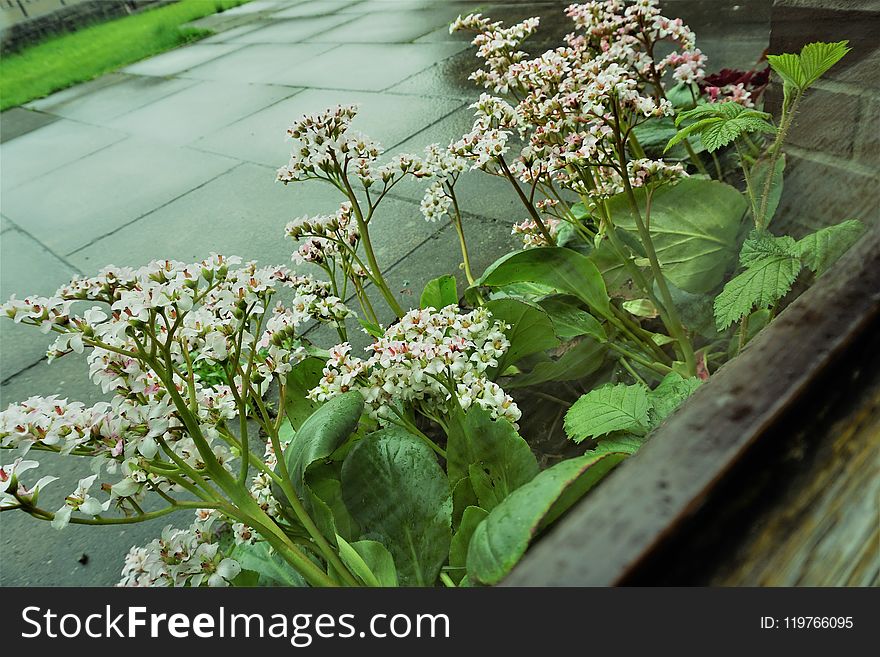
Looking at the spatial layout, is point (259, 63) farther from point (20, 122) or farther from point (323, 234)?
point (323, 234)

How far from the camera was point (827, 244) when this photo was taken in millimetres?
712

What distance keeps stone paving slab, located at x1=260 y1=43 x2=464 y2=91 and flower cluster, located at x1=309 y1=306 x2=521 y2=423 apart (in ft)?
8.57

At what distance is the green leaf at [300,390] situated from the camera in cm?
113

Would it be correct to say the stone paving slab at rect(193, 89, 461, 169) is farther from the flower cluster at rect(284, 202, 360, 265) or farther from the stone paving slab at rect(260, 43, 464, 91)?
the flower cluster at rect(284, 202, 360, 265)

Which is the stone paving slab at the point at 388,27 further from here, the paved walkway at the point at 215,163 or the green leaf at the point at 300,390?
the green leaf at the point at 300,390

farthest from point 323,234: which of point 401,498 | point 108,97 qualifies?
point 108,97

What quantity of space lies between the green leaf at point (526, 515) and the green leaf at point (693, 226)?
25.5 inches

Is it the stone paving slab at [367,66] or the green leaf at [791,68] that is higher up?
the green leaf at [791,68]

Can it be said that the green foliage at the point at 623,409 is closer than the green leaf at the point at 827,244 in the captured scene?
No

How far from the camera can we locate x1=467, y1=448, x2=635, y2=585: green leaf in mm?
557

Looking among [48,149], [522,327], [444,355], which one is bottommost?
[522,327]

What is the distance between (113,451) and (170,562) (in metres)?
0.19

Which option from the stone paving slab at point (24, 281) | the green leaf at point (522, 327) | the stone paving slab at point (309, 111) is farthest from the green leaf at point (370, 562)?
the stone paving slab at point (309, 111)

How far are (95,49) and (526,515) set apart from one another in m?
8.38
